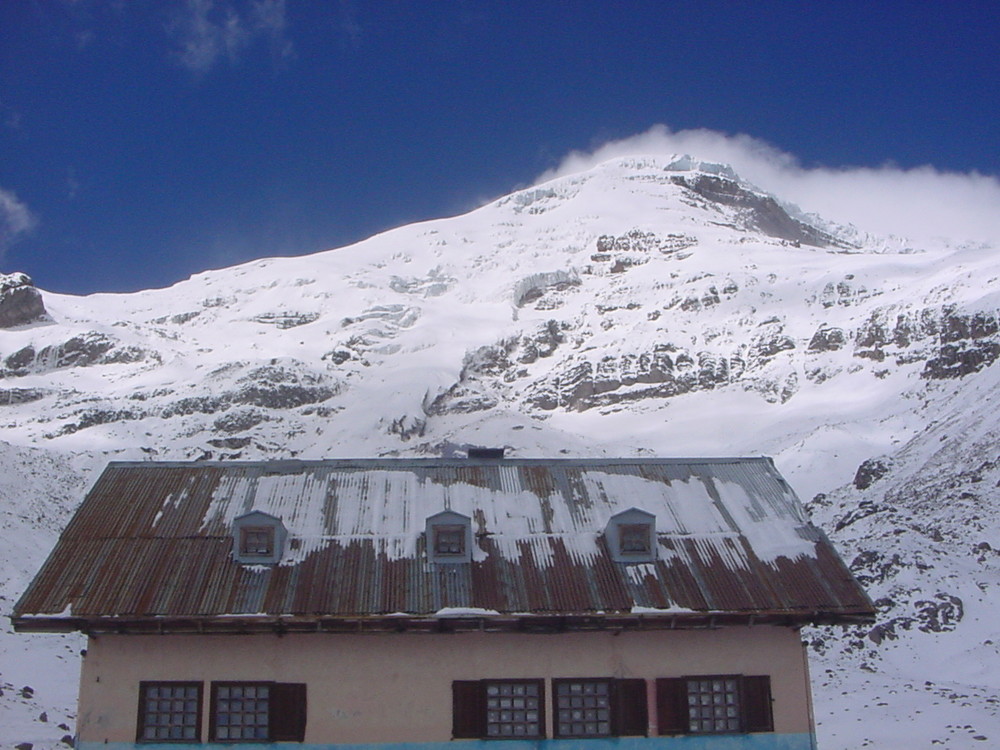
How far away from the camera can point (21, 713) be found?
26.6m

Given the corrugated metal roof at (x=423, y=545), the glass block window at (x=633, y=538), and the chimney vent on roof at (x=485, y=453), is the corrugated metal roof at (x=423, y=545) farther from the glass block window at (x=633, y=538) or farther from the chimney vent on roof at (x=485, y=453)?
the chimney vent on roof at (x=485, y=453)

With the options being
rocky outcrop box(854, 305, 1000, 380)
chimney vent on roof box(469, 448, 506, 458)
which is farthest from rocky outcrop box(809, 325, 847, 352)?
chimney vent on roof box(469, 448, 506, 458)

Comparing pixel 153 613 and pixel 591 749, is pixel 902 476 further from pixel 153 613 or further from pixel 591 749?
pixel 153 613

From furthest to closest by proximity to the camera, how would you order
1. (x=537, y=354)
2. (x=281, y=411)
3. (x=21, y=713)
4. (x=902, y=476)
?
(x=537, y=354), (x=281, y=411), (x=902, y=476), (x=21, y=713)

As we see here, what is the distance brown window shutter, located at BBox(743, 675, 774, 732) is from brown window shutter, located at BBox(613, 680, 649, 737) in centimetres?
201

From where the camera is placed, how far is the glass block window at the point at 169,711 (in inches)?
759

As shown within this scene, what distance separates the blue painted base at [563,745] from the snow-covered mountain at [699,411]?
20.7ft

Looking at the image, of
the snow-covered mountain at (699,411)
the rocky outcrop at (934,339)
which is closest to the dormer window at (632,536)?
the snow-covered mountain at (699,411)

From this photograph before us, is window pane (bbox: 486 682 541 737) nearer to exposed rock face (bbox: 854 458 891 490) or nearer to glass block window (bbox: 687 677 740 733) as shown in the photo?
glass block window (bbox: 687 677 740 733)

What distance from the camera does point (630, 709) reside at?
1973 cm

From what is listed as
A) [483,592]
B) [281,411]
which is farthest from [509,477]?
[281,411]

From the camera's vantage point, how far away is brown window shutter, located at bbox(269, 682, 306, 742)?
19.2 meters

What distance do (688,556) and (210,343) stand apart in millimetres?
180130

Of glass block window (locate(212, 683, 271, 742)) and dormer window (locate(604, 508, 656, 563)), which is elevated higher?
dormer window (locate(604, 508, 656, 563))
